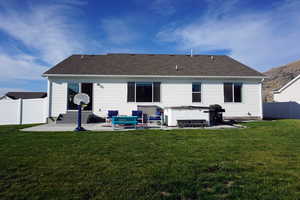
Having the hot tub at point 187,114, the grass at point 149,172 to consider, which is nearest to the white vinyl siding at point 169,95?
the hot tub at point 187,114

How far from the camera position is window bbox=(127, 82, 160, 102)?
1198 cm

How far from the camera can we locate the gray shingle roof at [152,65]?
1215cm

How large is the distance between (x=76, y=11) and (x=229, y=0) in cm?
1010

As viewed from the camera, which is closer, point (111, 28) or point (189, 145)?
point (189, 145)

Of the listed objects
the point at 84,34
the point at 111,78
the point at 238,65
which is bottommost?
the point at 111,78

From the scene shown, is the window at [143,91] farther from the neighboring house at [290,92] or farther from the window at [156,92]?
the neighboring house at [290,92]

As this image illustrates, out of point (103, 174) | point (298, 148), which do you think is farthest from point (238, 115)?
point (103, 174)

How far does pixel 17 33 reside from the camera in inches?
443

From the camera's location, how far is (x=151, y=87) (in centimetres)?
1212

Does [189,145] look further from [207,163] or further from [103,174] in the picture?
[103,174]

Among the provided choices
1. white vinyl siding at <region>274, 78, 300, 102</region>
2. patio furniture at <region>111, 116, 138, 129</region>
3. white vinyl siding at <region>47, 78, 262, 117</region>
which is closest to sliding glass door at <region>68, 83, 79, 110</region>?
white vinyl siding at <region>47, 78, 262, 117</region>

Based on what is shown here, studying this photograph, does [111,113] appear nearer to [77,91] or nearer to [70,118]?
[70,118]

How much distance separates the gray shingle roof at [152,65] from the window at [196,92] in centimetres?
94

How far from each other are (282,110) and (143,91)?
45.3ft
